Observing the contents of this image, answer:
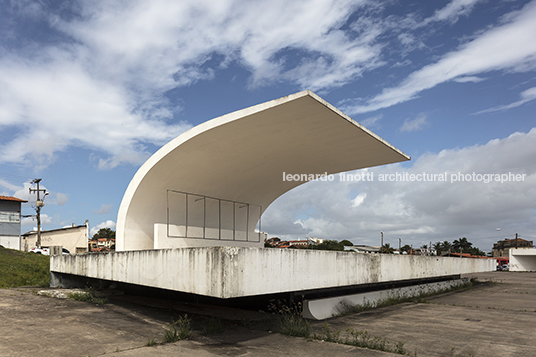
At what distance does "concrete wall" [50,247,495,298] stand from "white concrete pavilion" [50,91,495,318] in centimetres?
2

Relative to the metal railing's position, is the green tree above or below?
below

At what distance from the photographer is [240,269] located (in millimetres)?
7102

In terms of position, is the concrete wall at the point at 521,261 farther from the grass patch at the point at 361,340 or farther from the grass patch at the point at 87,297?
the grass patch at the point at 87,297

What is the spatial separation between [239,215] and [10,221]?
3375 centimetres

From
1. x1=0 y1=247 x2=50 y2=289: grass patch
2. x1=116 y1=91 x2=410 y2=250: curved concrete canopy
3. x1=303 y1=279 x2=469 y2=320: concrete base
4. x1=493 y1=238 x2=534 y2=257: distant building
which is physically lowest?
x1=493 y1=238 x2=534 y2=257: distant building

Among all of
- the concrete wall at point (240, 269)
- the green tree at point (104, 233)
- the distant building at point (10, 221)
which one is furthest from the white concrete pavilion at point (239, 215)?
the green tree at point (104, 233)

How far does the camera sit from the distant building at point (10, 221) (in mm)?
40500

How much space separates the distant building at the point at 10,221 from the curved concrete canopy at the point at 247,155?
3427 cm

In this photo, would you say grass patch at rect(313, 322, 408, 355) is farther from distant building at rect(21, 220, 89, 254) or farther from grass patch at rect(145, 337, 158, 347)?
distant building at rect(21, 220, 89, 254)

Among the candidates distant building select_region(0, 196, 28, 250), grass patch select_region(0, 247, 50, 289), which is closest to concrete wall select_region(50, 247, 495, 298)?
grass patch select_region(0, 247, 50, 289)

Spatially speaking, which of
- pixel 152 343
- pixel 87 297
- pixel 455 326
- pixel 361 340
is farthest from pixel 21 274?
pixel 455 326

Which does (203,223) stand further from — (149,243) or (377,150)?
(377,150)

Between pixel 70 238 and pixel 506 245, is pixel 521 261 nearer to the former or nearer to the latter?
pixel 506 245

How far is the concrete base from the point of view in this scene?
9.96 m
